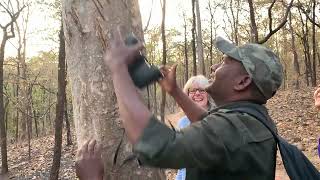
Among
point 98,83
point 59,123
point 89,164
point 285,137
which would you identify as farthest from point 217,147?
point 285,137

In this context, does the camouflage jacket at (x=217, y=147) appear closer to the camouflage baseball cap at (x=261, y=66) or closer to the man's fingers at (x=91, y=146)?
the camouflage baseball cap at (x=261, y=66)

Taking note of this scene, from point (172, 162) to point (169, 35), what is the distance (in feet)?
109

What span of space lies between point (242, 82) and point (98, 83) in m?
0.68

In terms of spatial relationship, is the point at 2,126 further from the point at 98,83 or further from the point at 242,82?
the point at 242,82

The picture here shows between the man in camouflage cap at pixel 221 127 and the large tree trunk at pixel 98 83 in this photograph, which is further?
the large tree trunk at pixel 98 83

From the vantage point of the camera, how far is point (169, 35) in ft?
112

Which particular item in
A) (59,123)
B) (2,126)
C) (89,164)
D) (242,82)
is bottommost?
(2,126)

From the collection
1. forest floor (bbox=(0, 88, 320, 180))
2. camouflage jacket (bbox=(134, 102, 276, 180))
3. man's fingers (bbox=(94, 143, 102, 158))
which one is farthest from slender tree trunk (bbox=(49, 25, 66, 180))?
camouflage jacket (bbox=(134, 102, 276, 180))

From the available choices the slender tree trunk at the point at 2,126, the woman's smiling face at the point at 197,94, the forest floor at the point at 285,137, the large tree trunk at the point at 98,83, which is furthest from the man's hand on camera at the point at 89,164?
the slender tree trunk at the point at 2,126

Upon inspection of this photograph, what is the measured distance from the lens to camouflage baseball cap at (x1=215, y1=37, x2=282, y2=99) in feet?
5.27

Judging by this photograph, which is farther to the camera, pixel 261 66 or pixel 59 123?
pixel 59 123

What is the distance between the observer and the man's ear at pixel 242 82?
5.39ft

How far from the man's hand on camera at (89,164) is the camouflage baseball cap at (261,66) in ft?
2.30

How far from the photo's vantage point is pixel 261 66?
161cm
